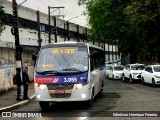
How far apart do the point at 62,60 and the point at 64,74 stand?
1016 mm

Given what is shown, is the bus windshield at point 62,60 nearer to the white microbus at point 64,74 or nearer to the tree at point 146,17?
the white microbus at point 64,74

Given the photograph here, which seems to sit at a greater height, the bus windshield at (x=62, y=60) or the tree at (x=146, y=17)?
the tree at (x=146, y=17)

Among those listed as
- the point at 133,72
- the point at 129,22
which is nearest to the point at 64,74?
the point at 133,72

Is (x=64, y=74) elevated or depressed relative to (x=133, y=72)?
elevated

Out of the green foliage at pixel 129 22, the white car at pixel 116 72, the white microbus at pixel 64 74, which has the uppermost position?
the green foliage at pixel 129 22

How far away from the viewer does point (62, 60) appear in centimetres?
1809

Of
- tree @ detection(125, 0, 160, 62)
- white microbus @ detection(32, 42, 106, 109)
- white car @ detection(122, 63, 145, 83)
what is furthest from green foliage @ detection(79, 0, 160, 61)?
white microbus @ detection(32, 42, 106, 109)

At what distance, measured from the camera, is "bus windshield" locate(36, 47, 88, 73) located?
17672 millimetres

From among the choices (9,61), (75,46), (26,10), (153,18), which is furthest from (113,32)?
(75,46)

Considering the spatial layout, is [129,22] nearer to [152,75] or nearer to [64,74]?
[152,75]

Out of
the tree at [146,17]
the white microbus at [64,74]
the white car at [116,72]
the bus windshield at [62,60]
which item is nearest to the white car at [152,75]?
the tree at [146,17]

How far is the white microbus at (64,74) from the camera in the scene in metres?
17.1

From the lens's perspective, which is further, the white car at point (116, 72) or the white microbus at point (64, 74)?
the white car at point (116, 72)

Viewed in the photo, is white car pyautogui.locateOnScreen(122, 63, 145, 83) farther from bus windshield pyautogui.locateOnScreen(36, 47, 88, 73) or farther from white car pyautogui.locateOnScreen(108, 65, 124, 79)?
bus windshield pyautogui.locateOnScreen(36, 47, 88, 73)
